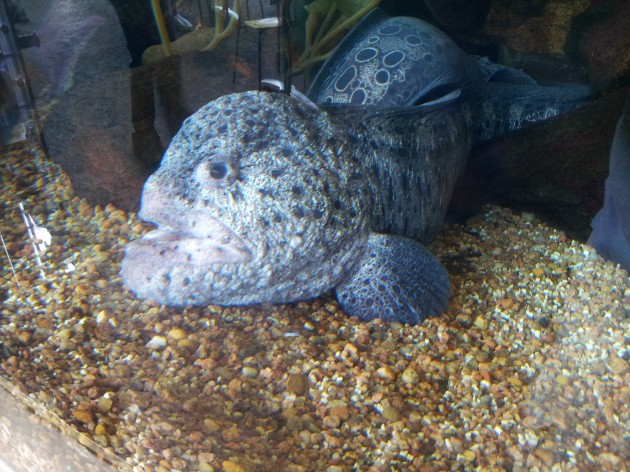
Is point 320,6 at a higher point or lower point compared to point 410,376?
higher

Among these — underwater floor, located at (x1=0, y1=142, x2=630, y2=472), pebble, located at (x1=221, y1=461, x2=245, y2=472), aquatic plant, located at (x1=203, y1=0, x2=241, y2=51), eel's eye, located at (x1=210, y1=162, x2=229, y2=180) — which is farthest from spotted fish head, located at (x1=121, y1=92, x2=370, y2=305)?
pebble, located at (x1=221, y1=461, x2=245, y2=472)

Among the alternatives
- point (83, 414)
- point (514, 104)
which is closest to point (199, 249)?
point (83, 414)

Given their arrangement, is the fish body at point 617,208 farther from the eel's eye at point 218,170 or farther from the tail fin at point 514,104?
the eel's eye at point 218,170

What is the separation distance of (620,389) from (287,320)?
49.9 inches

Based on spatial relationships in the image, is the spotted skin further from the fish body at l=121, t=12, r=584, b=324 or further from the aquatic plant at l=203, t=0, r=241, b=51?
the aquatic plant at l=203, t=0, r=241, b=51

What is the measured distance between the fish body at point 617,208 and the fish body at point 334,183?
0.29 meters

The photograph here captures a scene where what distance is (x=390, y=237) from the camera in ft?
7.89

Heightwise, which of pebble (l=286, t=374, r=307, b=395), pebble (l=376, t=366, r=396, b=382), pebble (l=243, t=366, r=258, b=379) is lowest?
pebble (l=376, t=366, r=396, b=382)

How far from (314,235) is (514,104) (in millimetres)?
1193

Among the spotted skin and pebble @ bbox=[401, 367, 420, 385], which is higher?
the spotted skin

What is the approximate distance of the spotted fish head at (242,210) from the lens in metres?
1.97

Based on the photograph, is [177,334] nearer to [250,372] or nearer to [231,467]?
[250,372]

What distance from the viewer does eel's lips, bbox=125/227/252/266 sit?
1984 mm

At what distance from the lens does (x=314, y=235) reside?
83.9 inches
